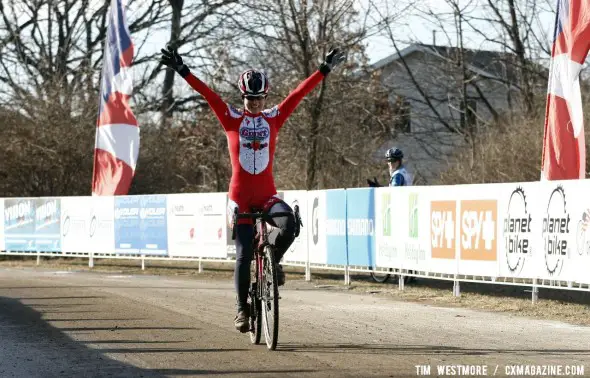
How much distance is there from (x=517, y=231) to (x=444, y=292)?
220cm

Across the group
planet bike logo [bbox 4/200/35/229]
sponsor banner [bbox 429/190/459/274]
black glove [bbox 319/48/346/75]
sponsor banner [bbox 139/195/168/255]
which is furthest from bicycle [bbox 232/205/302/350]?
planet bike logo [bbox 4/200/35/229]

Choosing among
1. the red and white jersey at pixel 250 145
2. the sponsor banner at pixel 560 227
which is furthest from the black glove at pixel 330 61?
the sponsor banner at pixel 560 227

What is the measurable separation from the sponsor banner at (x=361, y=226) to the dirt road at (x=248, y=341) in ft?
6.06

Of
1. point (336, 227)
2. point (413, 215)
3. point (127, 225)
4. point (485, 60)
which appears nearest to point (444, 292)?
point (413, 215)

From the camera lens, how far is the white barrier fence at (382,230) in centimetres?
1350

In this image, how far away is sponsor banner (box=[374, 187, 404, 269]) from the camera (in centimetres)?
1686

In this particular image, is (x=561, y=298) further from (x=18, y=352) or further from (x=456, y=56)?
(x=456, y=56)

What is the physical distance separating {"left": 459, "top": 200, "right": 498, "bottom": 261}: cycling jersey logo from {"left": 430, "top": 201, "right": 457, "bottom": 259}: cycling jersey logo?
21 centimetres

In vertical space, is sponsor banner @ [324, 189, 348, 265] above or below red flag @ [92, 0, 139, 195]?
below

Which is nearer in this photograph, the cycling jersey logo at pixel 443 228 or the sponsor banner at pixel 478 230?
the sponsor banner at pixel 478 230

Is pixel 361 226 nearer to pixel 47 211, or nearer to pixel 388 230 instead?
pixel 388 230

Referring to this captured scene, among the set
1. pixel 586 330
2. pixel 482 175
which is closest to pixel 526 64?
pixel 482 175

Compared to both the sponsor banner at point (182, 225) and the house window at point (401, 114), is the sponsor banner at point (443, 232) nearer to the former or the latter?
the sponsor banner at point (182, 225)

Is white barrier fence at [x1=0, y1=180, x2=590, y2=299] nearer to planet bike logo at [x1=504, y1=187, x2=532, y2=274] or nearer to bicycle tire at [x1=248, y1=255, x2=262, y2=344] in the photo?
planet bike logo at [x1=504, y1=187, x2=532, y2=274]
